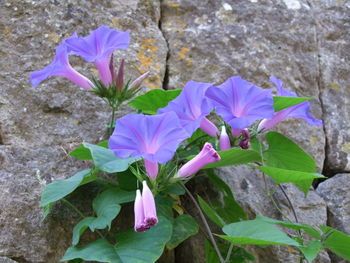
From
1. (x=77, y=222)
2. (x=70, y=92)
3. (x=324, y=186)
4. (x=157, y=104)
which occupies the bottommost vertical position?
(x=324, y=186)

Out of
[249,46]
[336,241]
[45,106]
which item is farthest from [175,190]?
[249,46]

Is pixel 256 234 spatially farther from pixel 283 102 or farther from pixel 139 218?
pixel 283 102

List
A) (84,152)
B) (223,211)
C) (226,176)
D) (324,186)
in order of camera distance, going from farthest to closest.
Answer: (324,186) → (226,176) → (223,211) → (84,152)

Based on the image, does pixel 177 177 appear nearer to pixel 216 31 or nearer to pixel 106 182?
pixel 106 182

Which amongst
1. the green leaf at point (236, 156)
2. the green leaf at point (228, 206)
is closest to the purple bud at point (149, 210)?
the green leaf at point (236, 156)

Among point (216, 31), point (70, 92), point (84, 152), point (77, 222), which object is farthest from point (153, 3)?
point (77, 222)

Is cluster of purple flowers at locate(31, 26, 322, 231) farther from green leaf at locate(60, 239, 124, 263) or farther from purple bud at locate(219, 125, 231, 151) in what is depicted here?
green leaf at locate(60, 239, 124, 263)
